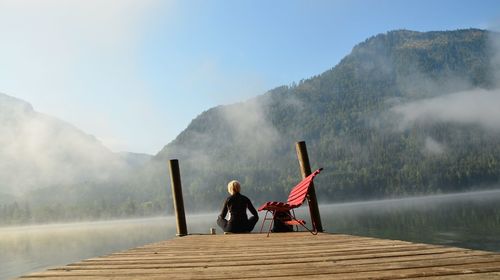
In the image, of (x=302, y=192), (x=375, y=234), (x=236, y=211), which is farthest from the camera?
(x=375, y=234)

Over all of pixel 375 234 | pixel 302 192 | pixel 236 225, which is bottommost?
pixel 375 234

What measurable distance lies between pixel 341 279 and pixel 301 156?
7336 mm

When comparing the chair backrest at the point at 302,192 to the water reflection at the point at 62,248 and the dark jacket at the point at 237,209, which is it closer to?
the dark jacket at the point at 237,209

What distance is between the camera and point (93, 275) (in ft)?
13.0

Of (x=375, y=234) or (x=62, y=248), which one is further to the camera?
(x=62, y=248)

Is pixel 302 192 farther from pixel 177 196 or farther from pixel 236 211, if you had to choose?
pixel 177 196

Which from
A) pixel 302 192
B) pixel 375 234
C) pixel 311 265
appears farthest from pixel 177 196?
pixel 375 234

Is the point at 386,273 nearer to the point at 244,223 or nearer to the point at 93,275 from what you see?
the point at 93,275

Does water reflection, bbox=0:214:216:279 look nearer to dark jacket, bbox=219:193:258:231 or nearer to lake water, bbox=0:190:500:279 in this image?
lake water, bbox=0:190:500:279

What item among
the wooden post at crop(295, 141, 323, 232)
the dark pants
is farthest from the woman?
the wooden post at crop(295, 141, 323, 232)

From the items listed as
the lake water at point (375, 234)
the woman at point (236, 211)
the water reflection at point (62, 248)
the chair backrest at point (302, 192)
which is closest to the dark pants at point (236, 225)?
the woman at point (236, 211)

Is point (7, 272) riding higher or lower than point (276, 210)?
lower

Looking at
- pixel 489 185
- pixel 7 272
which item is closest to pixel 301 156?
pixel 7 272

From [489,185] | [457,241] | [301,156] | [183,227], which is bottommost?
[489,185]
